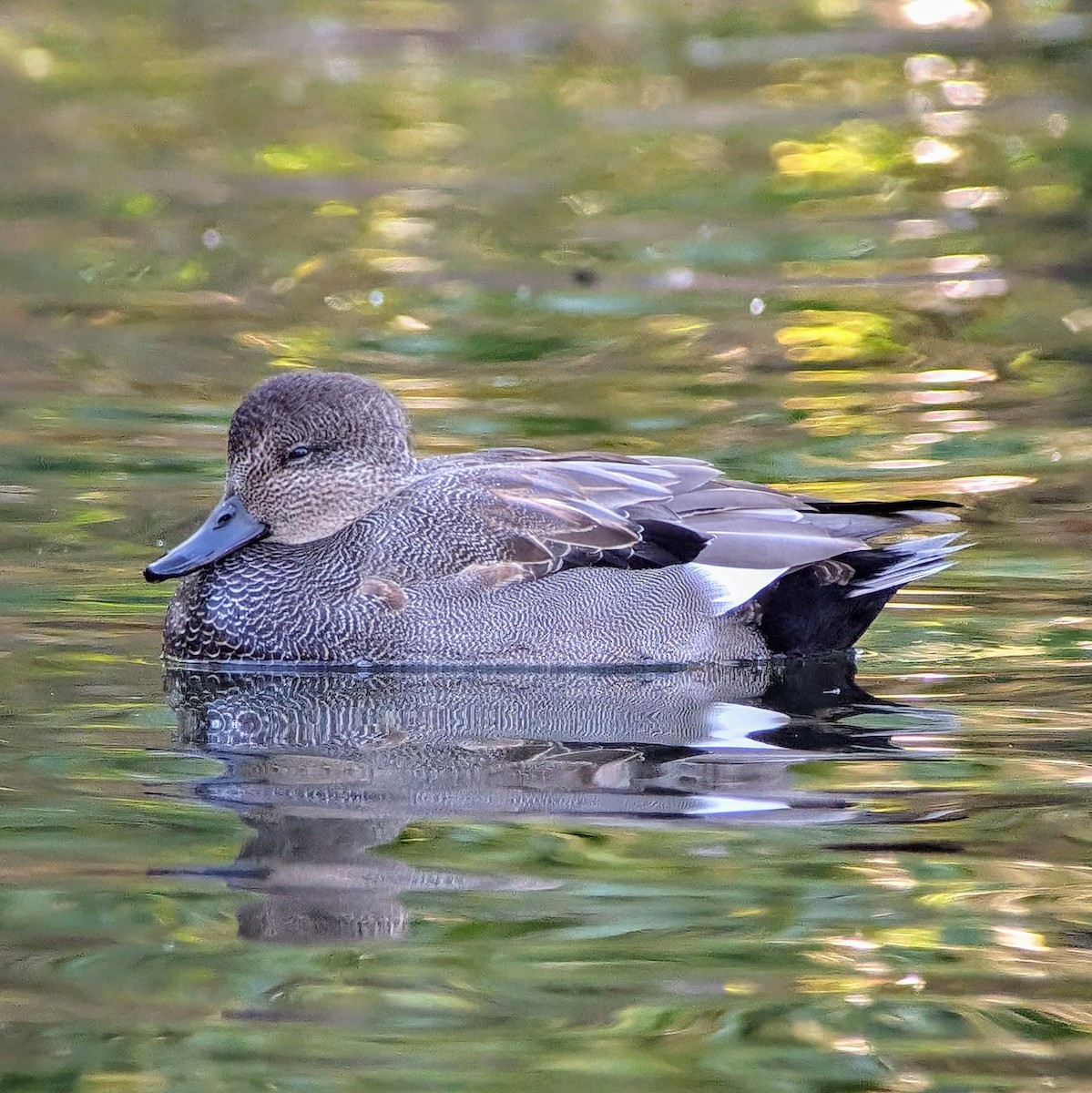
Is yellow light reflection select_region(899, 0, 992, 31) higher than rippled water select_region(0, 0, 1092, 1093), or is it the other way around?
yellow light reflection select_region(899, 0, 992, 31)

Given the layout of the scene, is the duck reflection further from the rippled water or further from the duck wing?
the duck wing

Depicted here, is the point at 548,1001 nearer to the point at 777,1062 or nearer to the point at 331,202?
the point at 777,1062

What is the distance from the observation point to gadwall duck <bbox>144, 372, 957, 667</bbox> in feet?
22.9

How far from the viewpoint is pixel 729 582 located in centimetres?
705

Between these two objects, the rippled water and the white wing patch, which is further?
the white wing patch

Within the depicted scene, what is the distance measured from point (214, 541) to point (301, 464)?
36 cm

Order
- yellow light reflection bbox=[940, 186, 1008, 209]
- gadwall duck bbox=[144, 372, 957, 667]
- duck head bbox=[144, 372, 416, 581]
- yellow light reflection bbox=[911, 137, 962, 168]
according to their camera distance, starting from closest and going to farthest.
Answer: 1. gadwall duck bbox=[144, 372, 957, 667]
2. duck head bbox=[144, 372, 416, 581]
3. yellow light reflection bbox=[940, 186, 1008, 209]
4. yellow light reflection bbox=[911, 137, 962, 168]

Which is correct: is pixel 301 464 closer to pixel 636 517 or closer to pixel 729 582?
pixel 636 517

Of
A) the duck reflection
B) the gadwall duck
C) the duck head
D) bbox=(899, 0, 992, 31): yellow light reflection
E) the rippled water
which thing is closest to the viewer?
the rippled water

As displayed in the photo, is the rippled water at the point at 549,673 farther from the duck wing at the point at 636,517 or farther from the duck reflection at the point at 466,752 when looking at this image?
the duck wing at the point at 636,517

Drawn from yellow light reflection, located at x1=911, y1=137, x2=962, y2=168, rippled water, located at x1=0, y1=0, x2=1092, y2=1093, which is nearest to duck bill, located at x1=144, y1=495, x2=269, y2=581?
rippled water, located at x1=0, y1=0, x2=1092, y2=1093

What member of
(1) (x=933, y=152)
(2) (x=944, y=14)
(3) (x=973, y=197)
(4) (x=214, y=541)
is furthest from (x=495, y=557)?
(2) (x=944, y=14)

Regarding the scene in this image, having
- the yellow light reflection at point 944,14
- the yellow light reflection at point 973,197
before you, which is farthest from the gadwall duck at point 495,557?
the yellow light reflection at point 944,14

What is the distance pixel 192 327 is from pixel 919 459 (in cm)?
404
